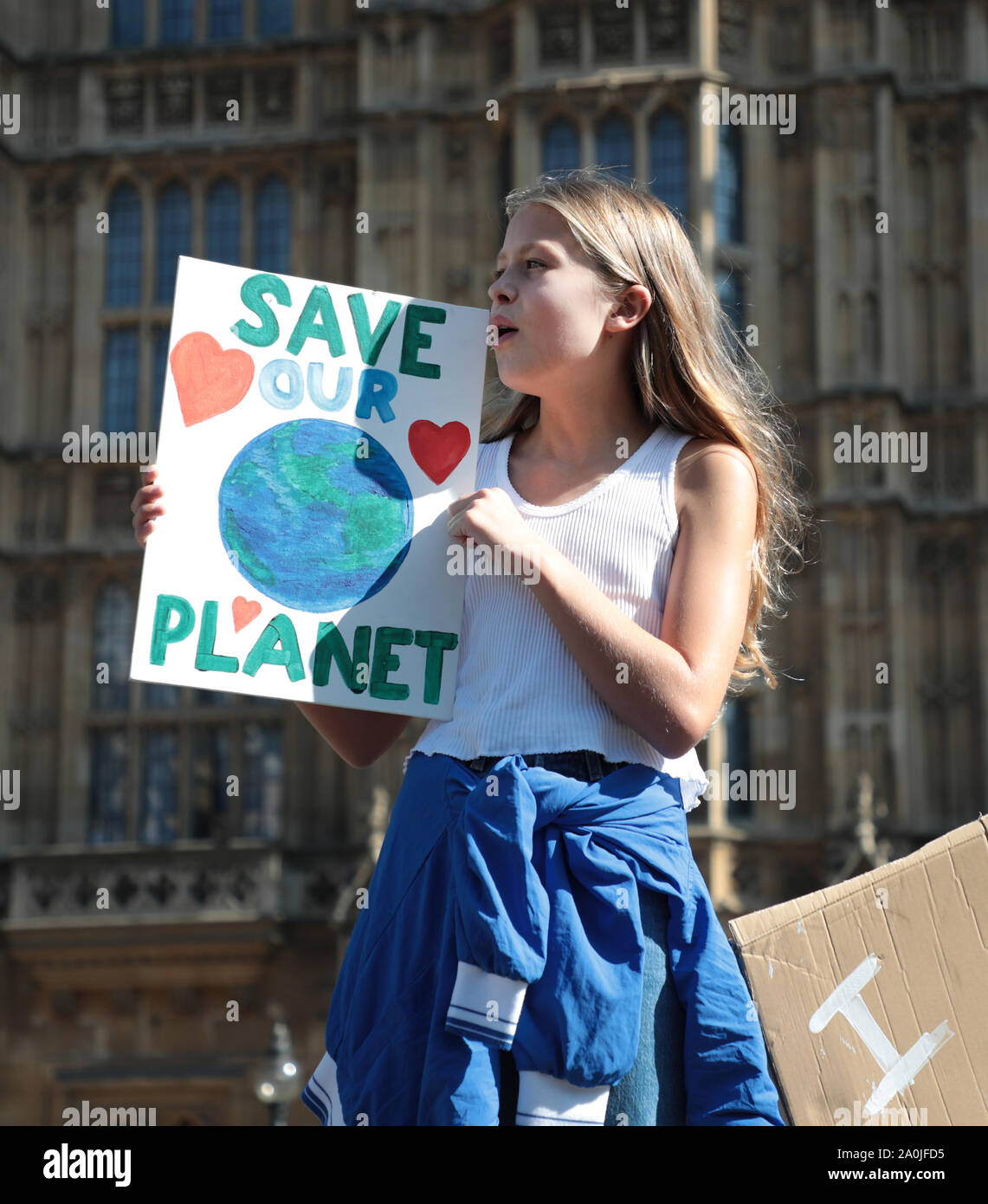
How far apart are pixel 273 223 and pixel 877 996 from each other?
44.7 ft

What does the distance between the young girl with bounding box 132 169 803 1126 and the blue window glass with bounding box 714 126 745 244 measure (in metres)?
12.3

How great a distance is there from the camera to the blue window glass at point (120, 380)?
49.9 ft

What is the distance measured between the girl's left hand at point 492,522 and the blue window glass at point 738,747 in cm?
1152

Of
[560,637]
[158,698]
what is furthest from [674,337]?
[158,698]

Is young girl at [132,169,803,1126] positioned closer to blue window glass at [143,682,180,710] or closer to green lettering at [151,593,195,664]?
green lettering at [151,593,195,664]

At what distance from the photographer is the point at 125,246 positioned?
15.5 meters

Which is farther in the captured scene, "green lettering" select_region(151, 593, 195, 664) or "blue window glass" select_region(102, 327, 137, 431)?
"blue window glass" select_region(102, 327, 137, 431)

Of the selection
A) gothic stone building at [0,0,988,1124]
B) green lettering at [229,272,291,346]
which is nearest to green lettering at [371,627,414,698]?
green lettering at [229,272,291,346]

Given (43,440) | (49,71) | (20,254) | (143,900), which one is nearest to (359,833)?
(143,900)

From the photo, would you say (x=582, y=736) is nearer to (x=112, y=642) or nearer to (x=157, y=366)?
(x=112, y=642)

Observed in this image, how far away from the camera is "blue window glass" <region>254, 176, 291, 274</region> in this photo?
1527cm

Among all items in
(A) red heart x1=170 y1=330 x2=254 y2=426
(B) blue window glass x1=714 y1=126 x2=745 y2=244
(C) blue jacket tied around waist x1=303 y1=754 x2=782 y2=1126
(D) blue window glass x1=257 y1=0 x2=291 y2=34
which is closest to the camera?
(C) blue jacket tied around waist x1=303 y1=754 x2=782 y2=1126

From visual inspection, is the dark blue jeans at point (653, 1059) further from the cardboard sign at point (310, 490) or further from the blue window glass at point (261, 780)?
the blue window glass at point (261, 780)
